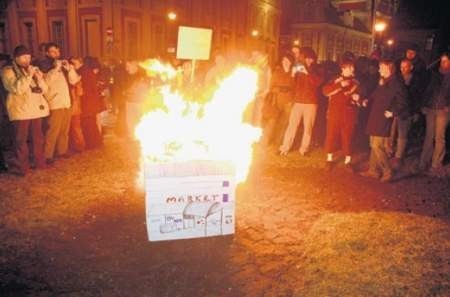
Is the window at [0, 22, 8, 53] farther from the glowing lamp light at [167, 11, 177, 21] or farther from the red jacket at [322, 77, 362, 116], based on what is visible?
the red jacket at [322, 77, 362, 116]

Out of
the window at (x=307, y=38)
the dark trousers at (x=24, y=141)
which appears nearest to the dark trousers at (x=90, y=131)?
the dark trousers at (x=24, y=141)

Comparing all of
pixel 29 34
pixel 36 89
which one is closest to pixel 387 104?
pixel 36 89

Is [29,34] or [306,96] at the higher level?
[29,34]

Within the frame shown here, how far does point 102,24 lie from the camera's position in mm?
Result: 24578

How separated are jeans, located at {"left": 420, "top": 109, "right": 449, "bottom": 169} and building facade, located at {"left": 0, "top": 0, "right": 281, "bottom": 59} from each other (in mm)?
13045

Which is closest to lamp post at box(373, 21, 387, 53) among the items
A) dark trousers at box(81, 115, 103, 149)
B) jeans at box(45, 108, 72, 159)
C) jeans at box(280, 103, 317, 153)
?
jeans at box(280, 103, 317, 153)

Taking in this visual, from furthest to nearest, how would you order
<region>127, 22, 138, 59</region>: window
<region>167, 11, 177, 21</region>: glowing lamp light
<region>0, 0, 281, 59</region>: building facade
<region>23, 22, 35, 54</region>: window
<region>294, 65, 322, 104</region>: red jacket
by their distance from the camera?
<region>167, 11, 177, 21</region>: glowing lamp light, <region>23, 22, 35, 54</region>: window, <region>127, 22, 138, 59</region>: window, <region>0, 0, 281, 59</region>: building facade, <region>294, 65, 322, 104</region>: red jacket

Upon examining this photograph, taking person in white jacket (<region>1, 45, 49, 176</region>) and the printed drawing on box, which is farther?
person in white jacket (<region>1, 45, 49, 176</region>)

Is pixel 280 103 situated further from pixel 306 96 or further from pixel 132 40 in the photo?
pixel 132 40

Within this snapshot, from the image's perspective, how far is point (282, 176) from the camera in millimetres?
8391

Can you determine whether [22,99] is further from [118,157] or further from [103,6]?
[103,6]

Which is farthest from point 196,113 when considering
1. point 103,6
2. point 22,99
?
point 103,6

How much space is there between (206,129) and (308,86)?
360cm

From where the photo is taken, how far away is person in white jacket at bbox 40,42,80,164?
8.44 m
